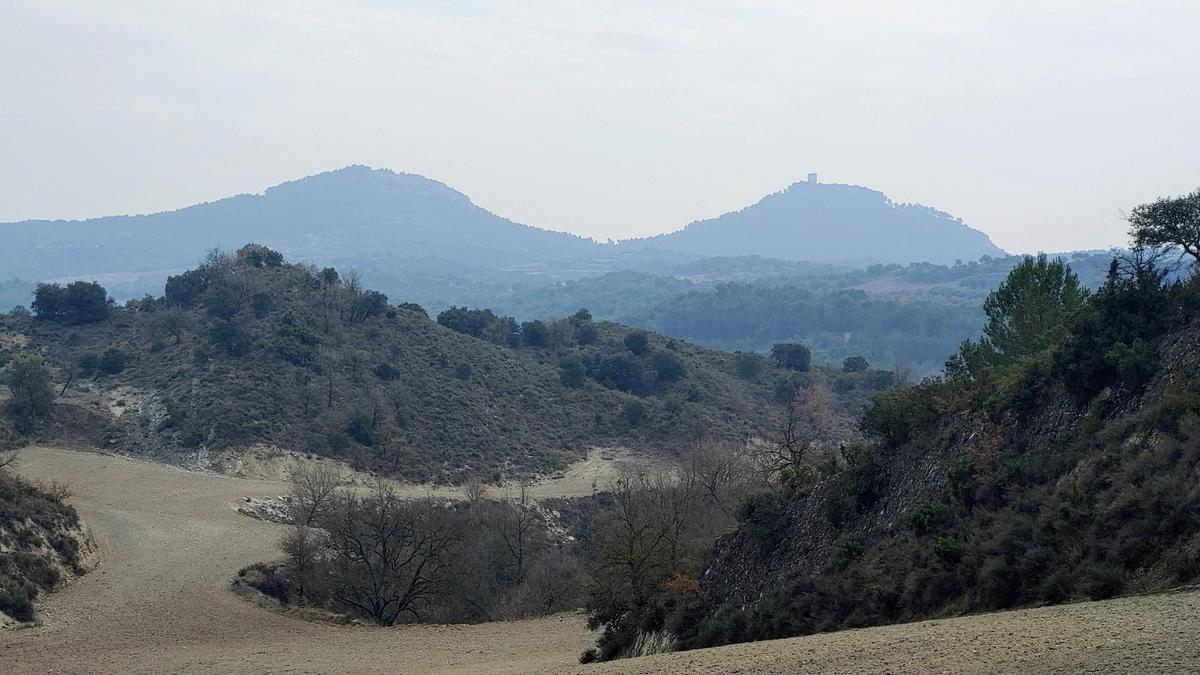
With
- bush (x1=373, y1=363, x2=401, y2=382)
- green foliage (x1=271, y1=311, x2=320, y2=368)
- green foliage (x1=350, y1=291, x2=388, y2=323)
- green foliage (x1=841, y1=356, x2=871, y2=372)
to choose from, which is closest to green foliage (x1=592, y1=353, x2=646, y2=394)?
green foliage (x1=350, y1=291, x2=388, y2=323)


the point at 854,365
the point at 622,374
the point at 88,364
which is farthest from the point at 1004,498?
the point at 854,365

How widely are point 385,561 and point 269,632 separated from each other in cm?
448

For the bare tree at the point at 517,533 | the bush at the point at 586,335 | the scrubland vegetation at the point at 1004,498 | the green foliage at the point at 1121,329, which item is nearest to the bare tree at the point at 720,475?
the bare tree at the point at 517,533

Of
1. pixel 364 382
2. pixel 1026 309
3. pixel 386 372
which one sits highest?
pixel 1026 309

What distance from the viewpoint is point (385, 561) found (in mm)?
29391

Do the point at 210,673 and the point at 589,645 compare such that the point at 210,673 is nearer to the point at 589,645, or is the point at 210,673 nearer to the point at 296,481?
the point at 589,645

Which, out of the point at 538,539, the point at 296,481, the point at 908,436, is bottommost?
the point at 538,539

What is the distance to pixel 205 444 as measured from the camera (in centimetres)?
4859

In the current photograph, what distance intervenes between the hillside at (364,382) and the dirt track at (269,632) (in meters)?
6.38

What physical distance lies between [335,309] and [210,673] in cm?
4796

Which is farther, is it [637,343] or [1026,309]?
[637,343]

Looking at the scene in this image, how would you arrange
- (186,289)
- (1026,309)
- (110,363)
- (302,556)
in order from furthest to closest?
(186,289) → (110,363) → (302,556) → (1026,309)

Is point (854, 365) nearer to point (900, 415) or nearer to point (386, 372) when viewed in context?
point (386, 372)

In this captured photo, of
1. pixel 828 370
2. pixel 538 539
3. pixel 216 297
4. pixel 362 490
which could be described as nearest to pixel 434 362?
pixel 216 297
